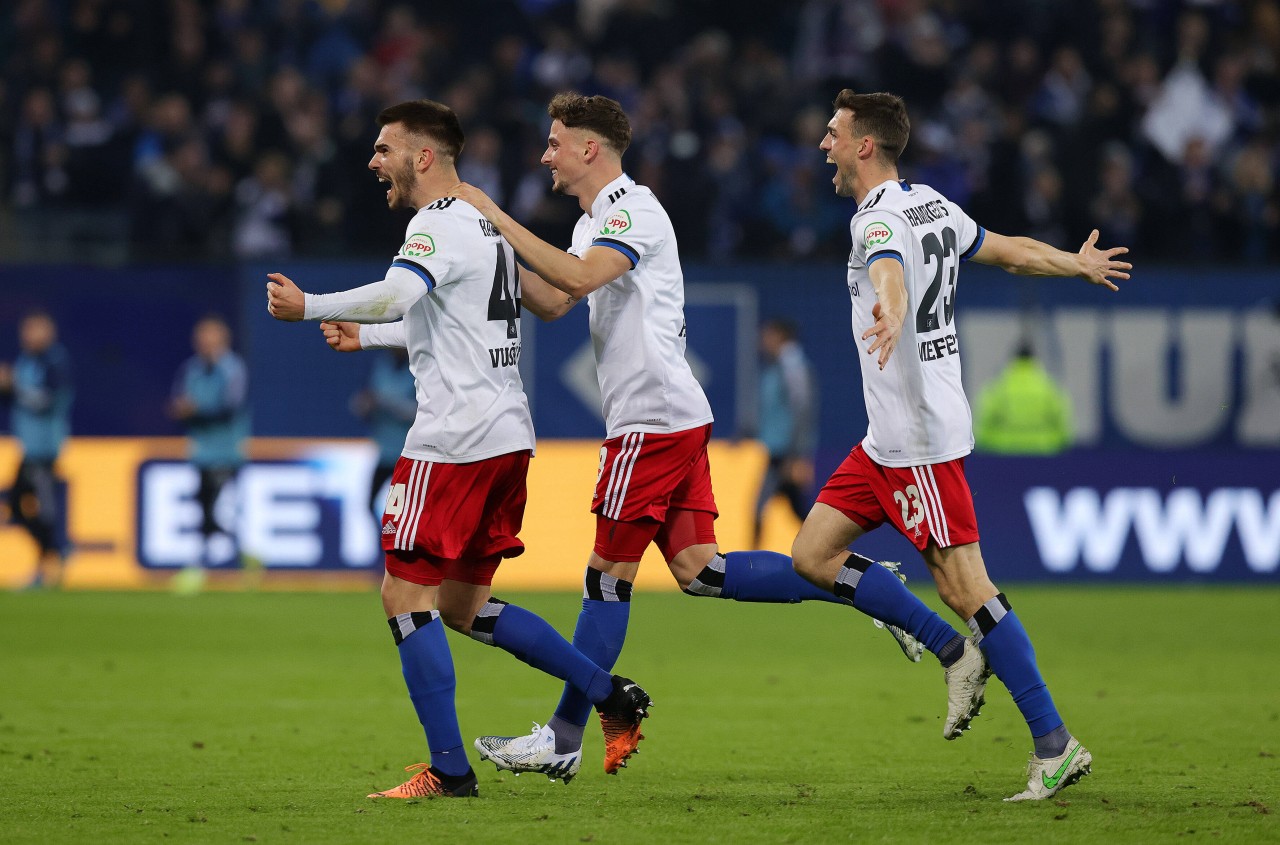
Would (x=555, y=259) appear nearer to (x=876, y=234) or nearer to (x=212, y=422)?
(x=876, y=234)

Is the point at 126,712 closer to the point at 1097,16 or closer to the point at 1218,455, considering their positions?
the point at 1218,455

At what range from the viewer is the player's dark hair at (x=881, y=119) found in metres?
6.21

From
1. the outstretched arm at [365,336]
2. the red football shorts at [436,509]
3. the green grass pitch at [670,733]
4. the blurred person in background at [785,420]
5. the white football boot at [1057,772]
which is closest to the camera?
the green grass pitch at [670,733]

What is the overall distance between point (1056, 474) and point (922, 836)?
33.7 ft

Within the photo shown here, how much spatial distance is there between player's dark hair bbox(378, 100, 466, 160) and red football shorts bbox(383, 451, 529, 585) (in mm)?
1088

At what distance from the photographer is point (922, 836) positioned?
528cm

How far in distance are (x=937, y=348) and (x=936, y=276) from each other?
25 centimetres

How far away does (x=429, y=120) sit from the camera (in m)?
6.08

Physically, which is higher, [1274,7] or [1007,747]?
[1274,7]

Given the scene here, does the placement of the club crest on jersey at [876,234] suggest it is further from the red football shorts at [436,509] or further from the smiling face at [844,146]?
the red football shorts at [436,509]

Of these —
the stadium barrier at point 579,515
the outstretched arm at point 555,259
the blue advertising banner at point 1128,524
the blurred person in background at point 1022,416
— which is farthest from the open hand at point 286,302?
the blurred person in background at point 1022,416

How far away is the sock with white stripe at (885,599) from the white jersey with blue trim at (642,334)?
0.79m

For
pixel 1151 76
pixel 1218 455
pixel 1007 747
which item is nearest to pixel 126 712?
pixel 1007 747

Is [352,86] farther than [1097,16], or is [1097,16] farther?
[1097,16]
